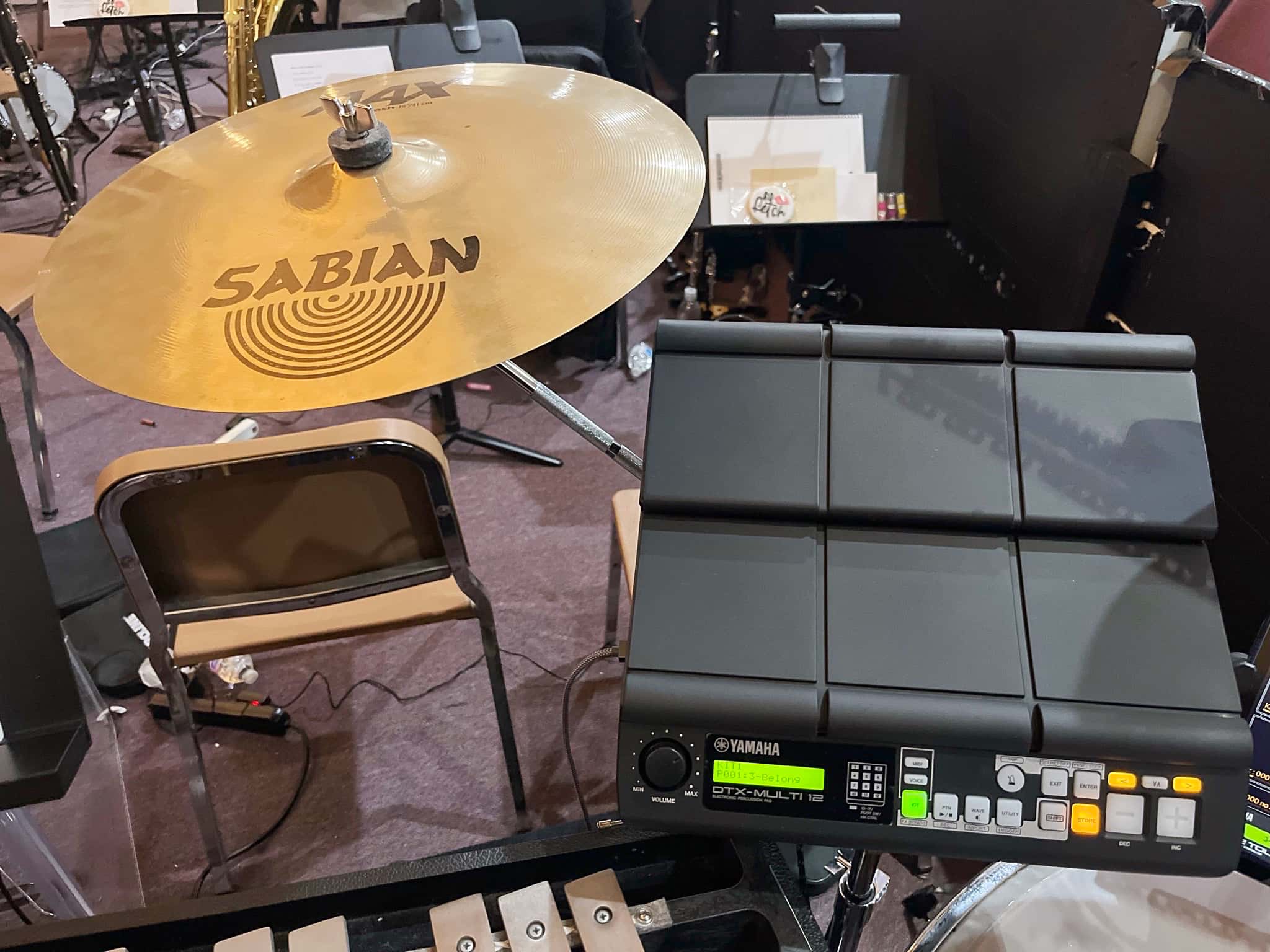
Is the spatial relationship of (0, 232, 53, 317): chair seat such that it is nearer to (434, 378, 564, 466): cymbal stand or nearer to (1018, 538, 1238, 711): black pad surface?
(434, 378, 564, 466): cymbal stand

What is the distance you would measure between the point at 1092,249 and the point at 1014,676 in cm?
89

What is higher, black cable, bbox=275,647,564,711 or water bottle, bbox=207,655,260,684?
water bottle, bbox=207,655,260,684

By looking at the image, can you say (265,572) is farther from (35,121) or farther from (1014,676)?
(35,121)

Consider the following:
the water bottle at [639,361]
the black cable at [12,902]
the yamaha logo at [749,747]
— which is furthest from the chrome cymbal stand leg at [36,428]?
the yamaha logo at [749,747]

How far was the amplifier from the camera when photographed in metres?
0.56

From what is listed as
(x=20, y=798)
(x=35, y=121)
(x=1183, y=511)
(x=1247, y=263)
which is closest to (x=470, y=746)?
(x=20, y=798)

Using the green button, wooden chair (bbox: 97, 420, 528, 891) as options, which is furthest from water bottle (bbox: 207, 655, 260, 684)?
the green button

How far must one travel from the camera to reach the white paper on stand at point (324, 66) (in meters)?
1.65

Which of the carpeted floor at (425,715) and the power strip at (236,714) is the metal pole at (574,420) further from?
the power strip at (236,714)

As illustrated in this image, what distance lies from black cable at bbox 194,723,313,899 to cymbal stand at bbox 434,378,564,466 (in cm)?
77

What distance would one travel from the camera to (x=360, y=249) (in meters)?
0.83

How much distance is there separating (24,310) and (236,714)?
0.97m

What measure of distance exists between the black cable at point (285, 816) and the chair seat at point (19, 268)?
1012 millimetres

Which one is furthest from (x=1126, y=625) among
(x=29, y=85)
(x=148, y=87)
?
(x=148, y=87)
